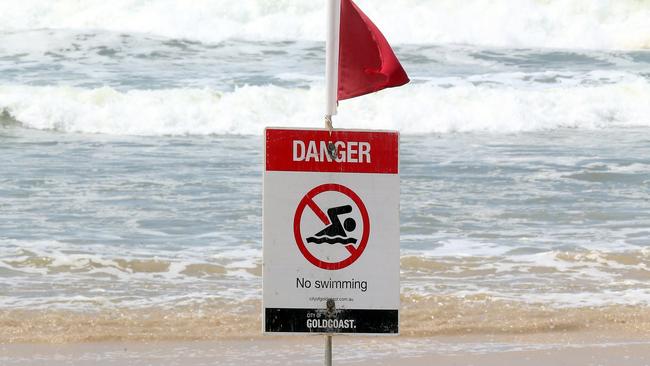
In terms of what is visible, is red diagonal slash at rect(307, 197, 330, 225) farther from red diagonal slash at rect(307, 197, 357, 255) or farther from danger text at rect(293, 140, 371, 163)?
danger text at rect(293, 140, 371, 163)

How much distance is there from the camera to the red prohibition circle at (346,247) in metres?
3.42

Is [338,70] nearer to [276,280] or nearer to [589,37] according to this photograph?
[276,280]

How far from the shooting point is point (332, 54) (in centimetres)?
355

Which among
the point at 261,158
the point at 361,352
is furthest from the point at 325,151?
the point at 261,158

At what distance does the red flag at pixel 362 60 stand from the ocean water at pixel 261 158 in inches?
110

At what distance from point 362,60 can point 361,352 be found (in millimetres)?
2453

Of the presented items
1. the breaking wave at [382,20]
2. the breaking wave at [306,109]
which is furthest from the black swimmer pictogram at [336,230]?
the breaking wave at [382,20]

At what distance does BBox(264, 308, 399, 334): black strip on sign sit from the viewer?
3.46 m

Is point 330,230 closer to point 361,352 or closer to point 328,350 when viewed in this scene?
point 328,350

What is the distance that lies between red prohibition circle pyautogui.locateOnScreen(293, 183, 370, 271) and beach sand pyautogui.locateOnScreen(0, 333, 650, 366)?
7.51 feet

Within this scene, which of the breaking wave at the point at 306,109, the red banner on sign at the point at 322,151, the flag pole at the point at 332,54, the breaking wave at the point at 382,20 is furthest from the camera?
the breaking wave at the point at 382,20

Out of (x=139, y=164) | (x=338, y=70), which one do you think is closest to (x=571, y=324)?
(x=338, y=70)

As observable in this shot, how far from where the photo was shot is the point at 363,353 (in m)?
5.83

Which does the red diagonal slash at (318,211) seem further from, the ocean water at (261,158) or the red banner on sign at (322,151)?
the ocean water at (261,158)
